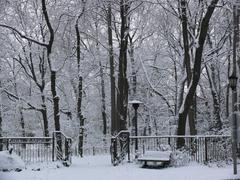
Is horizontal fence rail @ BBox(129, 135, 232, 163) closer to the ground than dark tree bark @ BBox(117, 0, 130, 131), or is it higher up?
closer to the ground

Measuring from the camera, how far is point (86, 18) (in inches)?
1090

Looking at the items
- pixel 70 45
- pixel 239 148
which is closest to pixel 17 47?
pixel 70 45

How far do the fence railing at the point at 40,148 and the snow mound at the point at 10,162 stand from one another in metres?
2.17

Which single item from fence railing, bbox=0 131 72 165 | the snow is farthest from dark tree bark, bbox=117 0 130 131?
the snow

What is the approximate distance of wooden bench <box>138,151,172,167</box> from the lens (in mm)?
15492

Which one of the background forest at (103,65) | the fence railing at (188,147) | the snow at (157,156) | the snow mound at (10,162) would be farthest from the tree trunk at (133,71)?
the snow mound at (10,162)

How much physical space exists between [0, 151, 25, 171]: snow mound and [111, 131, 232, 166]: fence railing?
13.1ft

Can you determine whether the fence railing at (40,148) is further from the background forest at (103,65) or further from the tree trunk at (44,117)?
the tree trunk at (44,117)

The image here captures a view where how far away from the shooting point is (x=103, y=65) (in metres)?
33.7

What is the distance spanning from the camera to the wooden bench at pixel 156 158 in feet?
50.8

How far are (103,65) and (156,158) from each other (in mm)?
18964

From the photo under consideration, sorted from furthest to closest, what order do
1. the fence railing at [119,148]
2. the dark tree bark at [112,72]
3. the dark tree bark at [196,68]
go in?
1. the dark tree bark at [112,72]
2. the dark tree bark at [196,68]
3. the fence railing at [119,148]

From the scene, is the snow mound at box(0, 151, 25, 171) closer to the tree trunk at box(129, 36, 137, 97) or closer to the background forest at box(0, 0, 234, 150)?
the background forest at box(0, 0, 234, 150)

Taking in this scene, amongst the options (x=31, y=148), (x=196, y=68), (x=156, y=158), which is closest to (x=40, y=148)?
(x=31, y=148)
